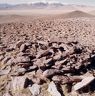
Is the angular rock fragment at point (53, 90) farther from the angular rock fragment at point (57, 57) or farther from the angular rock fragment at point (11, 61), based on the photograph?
the angular rock fragment at point (11, 61)

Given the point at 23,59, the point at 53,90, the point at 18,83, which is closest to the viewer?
the point at 53,90

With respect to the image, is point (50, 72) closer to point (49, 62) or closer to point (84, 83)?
point (49, 62)

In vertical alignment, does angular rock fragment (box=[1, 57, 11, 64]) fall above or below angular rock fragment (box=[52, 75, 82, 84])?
above

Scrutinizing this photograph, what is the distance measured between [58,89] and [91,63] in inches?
83.4

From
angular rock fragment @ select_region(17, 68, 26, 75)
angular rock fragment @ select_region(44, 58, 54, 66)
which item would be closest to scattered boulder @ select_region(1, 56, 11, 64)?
angular rock fragment @ select_region(17, 68, 26, 75)

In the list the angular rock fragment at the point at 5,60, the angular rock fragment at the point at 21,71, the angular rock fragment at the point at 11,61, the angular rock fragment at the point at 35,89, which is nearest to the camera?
the angular rock fragment at the point at 35,89

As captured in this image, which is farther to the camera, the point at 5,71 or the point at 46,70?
the point at 5,71

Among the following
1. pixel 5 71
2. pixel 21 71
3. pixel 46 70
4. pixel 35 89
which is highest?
pixel 46 70

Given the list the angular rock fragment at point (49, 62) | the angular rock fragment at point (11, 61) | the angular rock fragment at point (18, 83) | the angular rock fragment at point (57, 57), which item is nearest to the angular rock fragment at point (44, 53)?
the angular rock fragment at point (57, 57)

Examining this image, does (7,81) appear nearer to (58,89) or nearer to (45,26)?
(58,89)

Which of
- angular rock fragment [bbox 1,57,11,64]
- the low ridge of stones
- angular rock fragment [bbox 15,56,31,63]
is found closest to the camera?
the low ridge of stones

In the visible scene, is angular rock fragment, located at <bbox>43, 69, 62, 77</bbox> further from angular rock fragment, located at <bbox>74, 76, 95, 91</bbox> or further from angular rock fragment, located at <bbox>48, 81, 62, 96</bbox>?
angular rock fragment, located at <bbox>74, 76, 95, 91</bbox>

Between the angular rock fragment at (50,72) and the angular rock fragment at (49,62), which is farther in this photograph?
the angular rock fragment at (49,62)

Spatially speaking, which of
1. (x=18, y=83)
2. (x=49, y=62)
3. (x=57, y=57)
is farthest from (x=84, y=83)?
(x=18, y=83)
